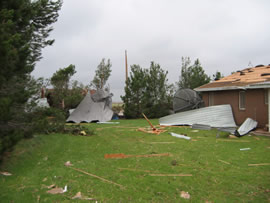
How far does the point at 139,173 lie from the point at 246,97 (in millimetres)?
10750

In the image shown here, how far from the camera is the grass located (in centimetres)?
395

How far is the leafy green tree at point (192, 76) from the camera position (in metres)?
25.5

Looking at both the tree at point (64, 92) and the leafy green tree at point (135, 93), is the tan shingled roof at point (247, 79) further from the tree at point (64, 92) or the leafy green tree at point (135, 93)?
the tree at point (64, 92)

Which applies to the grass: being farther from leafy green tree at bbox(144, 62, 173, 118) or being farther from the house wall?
leafy green tree at bbox(144, 62, 173, 118)

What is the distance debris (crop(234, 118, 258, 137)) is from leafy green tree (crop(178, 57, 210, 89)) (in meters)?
13.8

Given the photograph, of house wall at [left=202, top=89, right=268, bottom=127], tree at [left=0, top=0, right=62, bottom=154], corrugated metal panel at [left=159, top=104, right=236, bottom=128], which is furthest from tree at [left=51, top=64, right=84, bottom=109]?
house wall at [left=202, top=89, right=268, bottom=127]

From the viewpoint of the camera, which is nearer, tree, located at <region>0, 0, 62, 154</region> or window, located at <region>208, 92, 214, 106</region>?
tree, located at <region>0, 0, 62, 154</region>

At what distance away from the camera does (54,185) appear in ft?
14.6

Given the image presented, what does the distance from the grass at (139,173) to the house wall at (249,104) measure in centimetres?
505

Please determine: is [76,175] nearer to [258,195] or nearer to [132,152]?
[132,152]

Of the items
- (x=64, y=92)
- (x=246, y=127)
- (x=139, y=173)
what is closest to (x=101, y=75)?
(x=64, y=92)

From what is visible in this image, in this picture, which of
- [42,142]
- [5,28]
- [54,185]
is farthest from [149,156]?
[5,28]

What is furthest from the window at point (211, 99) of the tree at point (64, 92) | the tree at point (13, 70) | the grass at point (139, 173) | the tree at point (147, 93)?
the tree at point (64, 92)

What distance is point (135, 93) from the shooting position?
2138 centimetres
